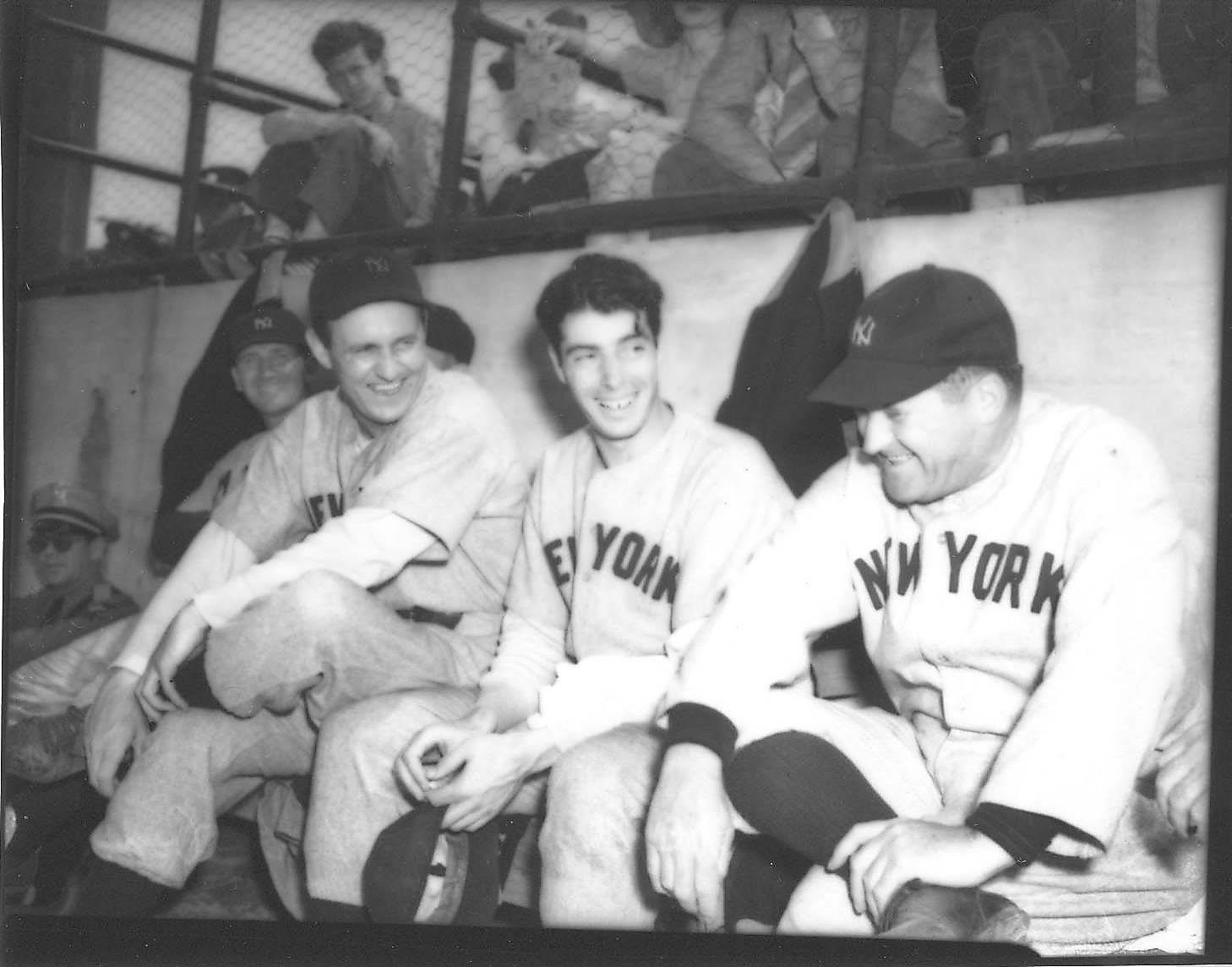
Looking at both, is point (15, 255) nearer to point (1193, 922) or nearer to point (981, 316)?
point (981, 316)

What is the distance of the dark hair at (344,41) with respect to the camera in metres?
2.15

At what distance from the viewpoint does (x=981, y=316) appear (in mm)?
1690

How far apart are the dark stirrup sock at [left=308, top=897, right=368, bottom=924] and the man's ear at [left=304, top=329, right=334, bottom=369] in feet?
3.09

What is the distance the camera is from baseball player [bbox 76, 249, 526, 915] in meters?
1.89

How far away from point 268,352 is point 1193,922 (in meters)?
1.83

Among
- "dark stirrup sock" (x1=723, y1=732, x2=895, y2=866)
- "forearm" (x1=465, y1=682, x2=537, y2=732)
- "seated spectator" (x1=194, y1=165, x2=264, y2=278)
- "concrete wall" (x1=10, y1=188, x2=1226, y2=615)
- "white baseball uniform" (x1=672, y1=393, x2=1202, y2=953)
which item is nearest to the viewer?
"white baseball uniform" (x1=672, y1=393, x2=1202, y2=953)

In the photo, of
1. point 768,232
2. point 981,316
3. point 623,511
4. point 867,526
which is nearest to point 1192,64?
point 981,316

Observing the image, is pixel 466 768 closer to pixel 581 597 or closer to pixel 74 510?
pixel 581 597

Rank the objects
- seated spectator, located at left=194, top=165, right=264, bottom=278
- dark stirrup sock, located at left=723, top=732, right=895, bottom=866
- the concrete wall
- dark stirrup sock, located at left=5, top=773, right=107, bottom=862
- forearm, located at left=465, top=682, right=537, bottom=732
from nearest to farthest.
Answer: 1. dark stirrup sock, located at left=723, top=732, right=895, bottom=866
2. the concrete wall
3. forearm, located at left=465, top=682, right=537, bottom=732
4. dark stirrup sock, located at left=5, top=773, right=107, bottom=862
5. seated spectator, located at left=194, top=165, right=264, bottom=278

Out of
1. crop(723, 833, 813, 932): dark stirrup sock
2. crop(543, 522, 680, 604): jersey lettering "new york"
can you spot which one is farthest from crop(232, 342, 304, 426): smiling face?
crop(723, 833, 813, 932): dark stirrup sock

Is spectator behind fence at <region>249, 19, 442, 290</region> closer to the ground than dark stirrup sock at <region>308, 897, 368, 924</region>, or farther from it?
farther from it

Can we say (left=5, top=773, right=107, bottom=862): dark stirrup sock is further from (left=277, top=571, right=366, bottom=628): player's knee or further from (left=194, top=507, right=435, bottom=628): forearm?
(left=277, top=571, right=366, bottom=628): player's knee

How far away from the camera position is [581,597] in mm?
1870

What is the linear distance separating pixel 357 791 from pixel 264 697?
0.26 m
